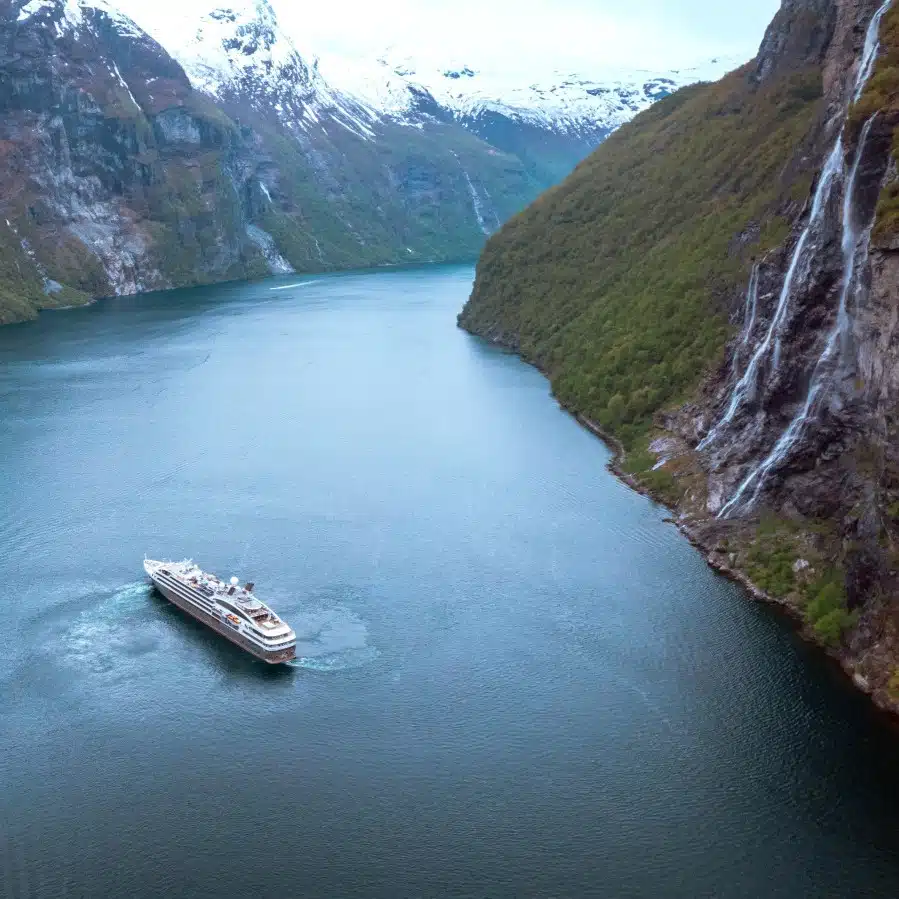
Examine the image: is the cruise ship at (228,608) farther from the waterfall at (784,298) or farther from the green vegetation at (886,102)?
the green vegetation at (886,102)

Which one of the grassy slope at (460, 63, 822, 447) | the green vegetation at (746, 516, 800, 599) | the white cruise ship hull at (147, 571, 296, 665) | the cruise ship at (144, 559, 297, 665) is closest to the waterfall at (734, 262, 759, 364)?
the grassy slope at (460, 63, 822, 447)

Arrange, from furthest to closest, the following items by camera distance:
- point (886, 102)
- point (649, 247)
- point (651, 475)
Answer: point (649, 247) < point (651, 475) < point (886, 102)

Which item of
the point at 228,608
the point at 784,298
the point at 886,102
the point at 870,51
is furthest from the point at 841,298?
the point at 228,608

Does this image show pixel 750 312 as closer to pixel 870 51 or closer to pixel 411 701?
pixel 870 51

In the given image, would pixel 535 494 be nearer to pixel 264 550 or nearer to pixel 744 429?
pixel 744 429

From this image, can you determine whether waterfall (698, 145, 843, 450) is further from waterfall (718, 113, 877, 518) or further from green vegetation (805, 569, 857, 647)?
green vegetation (805, 569, 857, 647)

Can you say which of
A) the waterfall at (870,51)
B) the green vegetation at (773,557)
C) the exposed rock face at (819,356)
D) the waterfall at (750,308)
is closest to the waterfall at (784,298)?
the exposed rock face at (819,356)
